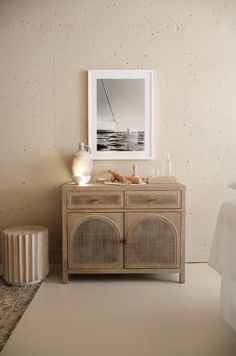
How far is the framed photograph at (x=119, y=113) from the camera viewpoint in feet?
11.6

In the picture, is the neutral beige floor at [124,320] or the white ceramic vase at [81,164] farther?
the white ceramic vase at [81,164]

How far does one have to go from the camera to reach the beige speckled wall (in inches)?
138

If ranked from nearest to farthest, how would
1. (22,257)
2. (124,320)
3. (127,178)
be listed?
(124,320)
(22,257)
(127,178)

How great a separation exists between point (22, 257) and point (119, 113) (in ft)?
4.91

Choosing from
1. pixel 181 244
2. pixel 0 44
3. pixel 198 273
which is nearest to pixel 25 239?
pixel 181 244

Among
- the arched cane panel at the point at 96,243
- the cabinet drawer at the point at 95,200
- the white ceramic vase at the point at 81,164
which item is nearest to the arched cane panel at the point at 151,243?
the arched cane panel at the point at 96,243

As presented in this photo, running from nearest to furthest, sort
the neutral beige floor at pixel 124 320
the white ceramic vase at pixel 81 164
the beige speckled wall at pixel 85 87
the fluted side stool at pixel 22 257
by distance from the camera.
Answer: the neutral beige floor at pixel 124 320
the fluted side stool at pixel 22 257
the white ceramic vase at pixel 81 164
the beige speckled wall at pixel 85 87

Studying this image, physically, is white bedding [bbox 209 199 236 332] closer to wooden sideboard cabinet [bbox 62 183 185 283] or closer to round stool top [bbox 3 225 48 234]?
wooden sideboard cabinet [bbox 62 183 185 283]

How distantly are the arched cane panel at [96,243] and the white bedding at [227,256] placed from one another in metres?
0.91

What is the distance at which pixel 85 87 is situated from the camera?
3549 millimetres

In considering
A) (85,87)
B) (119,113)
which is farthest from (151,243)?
(85,87)

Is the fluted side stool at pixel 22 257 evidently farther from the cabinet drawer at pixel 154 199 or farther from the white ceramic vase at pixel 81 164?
the cabinet drawer at pixel 154 199

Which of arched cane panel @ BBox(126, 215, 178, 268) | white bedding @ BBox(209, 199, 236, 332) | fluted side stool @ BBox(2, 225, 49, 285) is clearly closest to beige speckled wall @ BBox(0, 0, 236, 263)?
fluted side stool @ BBox(2, 225, 49, 285)

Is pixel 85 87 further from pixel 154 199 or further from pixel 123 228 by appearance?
pixel 123 228
